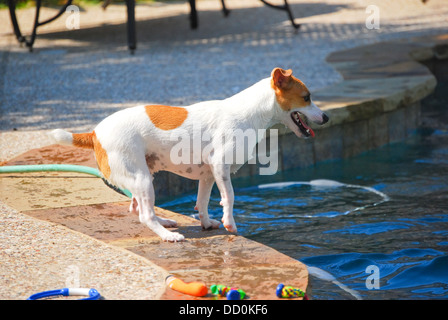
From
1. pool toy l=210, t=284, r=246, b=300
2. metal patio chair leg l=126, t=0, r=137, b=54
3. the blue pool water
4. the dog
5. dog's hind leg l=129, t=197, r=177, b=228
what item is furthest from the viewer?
metal patio chair leg l=126, t=0, r=137, b=54

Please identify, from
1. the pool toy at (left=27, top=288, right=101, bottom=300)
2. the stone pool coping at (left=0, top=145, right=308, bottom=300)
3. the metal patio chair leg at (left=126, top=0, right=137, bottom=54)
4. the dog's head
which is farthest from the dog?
the metal patio chair leg at (left=126, top=0, right=137, bottom=54)

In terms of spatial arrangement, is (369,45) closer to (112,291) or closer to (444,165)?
(444,165)

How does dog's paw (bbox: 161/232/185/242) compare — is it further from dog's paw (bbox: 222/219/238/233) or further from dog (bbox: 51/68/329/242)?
dog's paw (bbox: 222/219/238/233)

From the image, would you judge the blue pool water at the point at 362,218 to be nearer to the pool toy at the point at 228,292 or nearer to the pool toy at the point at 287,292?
the pool toy at the point at 287,292

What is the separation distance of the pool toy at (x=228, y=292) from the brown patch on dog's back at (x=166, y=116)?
1013 millimetres

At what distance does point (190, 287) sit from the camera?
289 cm

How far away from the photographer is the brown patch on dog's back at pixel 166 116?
3562 mm

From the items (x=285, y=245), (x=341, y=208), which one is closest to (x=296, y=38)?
(x=341, y=208)

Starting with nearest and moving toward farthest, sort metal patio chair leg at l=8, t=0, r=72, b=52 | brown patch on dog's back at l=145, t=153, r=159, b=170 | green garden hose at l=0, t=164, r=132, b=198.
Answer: brown patch on dog's back at l=145, t=153, r=159, b=170
green garden hose at l=0, t=164, r=132, b=198
metal patio chair leg at l=8, t=0, r=72, b=52

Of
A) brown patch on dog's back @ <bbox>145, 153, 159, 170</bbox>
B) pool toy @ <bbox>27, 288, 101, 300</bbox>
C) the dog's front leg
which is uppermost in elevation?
brown patch on dog's back @ <bbox>145, 153, 159, 170</bbox>

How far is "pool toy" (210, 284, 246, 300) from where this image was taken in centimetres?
283

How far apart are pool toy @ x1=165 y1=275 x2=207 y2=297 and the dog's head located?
45.6 inches

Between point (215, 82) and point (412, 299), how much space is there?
185 inches

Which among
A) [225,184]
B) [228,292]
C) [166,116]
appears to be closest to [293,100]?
[225,184]
